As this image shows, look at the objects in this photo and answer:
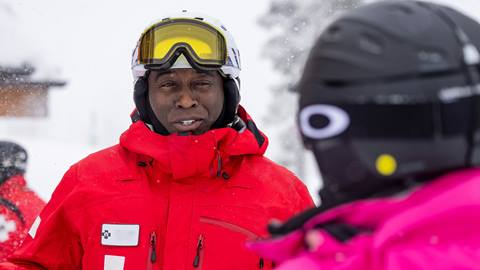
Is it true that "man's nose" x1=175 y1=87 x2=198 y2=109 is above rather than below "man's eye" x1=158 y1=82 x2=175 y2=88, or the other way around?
below

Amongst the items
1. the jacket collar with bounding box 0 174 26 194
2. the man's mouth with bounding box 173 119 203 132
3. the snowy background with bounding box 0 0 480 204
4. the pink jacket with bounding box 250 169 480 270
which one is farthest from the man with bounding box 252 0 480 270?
the snowy background with bounding box 0 0 480 204

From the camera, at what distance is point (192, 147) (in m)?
2.70

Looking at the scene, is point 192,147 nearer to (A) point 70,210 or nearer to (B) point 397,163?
(A) point 70,210

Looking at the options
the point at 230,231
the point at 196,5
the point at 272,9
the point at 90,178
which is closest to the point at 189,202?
the point at 230,231

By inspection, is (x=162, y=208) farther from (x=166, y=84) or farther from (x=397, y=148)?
(x=397, y=148)

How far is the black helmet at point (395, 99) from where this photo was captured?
4.10 ft

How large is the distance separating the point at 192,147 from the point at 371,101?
1.49 m

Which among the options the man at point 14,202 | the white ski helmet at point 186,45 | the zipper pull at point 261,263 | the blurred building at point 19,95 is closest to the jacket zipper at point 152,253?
the zipper pull at point 261,263

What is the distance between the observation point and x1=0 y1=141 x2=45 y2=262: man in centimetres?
523

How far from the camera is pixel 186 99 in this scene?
2.87 metres

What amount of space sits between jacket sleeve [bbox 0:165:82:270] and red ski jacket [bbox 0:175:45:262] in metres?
2.43

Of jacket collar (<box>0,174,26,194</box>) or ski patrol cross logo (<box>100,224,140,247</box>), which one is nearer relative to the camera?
ski patrol cross logo (<box>100,224,140,247</box>)

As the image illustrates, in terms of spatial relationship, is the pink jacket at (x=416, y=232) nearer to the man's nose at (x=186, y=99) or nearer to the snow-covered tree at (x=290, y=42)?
the man's nose at (x=186, y=99)

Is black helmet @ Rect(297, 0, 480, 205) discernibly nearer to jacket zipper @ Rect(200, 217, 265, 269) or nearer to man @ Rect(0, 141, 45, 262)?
jacket zipper @ Rect(200, 217, 265, 269)
